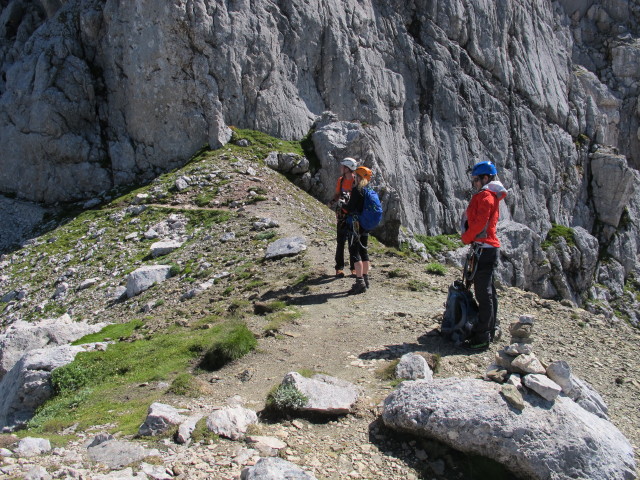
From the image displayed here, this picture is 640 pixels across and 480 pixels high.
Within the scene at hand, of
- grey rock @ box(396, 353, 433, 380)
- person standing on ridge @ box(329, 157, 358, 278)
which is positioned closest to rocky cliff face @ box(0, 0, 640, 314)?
person standing on ridge @ box(329, 157, 358, 278)

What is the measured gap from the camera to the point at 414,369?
7.67 metres

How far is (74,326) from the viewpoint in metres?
12.4

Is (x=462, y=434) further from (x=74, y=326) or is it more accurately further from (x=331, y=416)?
(x=74, y=326)

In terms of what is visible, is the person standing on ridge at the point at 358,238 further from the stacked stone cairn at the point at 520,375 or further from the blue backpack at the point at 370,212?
the stacked stone cairn at the point at 520,375

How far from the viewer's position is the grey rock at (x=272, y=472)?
482cm

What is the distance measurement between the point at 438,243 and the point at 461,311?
22689 millimetres

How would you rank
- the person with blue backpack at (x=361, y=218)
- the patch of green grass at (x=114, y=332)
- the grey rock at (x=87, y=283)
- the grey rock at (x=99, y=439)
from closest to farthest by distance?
the grey rock at (x=99, y=439) < the patch of green grass at (x=114, y=332) < the person with blue backpack at (x=361, y=218) < the grey rock at (x=87, y=283)

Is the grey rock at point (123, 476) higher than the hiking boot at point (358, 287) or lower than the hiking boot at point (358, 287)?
lower

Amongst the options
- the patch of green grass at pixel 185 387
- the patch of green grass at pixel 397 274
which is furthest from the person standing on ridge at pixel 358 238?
the patch of green grass at pixel 185 387

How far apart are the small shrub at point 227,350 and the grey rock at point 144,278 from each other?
24.6 feet

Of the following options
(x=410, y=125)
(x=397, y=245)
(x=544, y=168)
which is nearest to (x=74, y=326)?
(x=397, y=245)

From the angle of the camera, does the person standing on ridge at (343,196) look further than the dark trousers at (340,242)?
No

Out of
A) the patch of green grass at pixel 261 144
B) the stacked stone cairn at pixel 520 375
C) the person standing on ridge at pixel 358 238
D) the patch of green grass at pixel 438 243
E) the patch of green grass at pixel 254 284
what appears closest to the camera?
the stacked stone cairn at pixel 520 375

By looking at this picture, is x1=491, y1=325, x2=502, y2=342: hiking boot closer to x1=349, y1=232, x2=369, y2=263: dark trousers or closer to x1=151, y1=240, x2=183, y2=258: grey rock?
x1=349, y1=232, x2=369, y2=263: dark trousers
